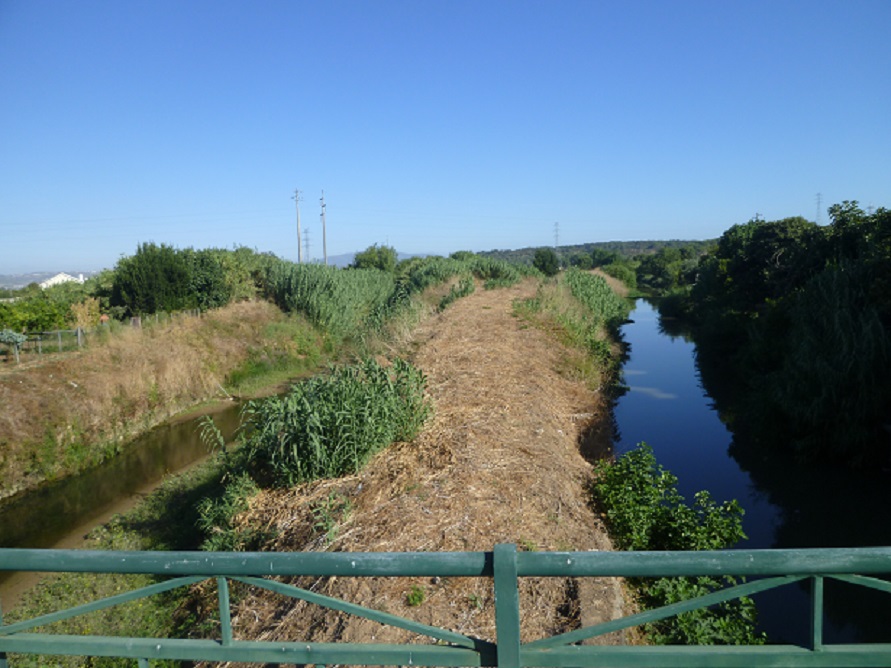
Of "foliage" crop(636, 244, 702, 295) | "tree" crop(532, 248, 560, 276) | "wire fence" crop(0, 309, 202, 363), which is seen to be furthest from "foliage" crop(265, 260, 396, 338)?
"foliage" crop(636, 244, 702, 295)

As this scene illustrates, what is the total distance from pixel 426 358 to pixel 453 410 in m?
3.32

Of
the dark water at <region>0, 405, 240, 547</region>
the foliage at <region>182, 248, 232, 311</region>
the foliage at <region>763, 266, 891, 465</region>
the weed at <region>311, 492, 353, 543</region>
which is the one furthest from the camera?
the foliage at <region>182, 248, 232, 311</region>

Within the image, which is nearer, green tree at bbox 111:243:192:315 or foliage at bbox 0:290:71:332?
foliage at bbox 0:290:71:332

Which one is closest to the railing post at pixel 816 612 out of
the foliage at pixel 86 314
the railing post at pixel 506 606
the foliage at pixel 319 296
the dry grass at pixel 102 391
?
the railing post at pixel 506 606

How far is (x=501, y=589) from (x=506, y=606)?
0.07m

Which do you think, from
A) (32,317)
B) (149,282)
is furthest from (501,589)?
(149,282)

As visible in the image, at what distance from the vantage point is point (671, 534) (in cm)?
639

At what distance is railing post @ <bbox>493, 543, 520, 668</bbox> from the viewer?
1.58m

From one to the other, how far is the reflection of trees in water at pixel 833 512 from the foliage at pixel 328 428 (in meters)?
5.32

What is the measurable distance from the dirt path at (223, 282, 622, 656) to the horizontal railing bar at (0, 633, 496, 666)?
2.73 m

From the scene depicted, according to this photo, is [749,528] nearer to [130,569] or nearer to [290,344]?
[130,569]

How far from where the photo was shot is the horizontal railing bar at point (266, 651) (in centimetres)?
164

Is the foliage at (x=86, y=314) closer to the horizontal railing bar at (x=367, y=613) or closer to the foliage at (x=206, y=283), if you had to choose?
the foliage at (x=206, y=283)

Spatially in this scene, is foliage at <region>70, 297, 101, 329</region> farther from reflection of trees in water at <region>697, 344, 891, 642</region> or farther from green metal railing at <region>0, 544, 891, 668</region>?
green metal railing at <region>0, 544, 891, 668</region>
